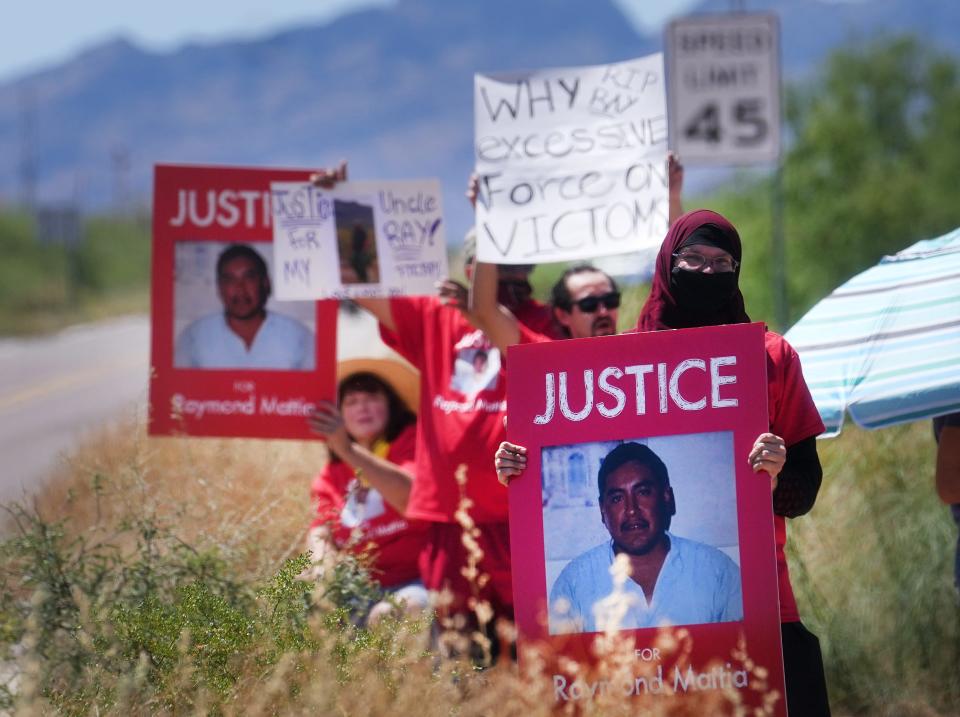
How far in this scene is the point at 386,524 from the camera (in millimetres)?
6145

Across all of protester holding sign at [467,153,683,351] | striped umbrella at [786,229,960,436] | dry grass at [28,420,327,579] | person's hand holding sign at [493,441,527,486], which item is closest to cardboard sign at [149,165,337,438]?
dry grass at [28,420,327,579]

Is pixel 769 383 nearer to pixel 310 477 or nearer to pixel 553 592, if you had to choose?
pixel 553 592

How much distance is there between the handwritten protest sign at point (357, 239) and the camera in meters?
6.41

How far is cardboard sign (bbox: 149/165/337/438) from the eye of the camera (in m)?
6.55

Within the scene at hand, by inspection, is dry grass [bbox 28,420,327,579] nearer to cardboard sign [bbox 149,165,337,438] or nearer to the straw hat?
cardboard sign [bbox 149,165,337,438]

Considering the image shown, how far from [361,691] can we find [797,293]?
60.3ft

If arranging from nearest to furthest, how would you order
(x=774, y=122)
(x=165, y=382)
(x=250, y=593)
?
(x=250, y=593) < (x=165, y=382) < (x=774, y=122)

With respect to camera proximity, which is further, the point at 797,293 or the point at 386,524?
the point at 797,293

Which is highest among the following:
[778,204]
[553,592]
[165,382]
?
[778,204]

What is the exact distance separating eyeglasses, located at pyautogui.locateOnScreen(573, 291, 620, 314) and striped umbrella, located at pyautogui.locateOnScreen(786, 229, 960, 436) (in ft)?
2.12

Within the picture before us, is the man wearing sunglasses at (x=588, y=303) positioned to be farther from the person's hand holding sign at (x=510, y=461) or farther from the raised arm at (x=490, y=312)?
the person's hand holding sign at (x=510, y=461)

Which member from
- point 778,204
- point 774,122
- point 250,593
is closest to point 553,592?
point 250,593

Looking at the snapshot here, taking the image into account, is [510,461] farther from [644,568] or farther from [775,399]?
[775,399]

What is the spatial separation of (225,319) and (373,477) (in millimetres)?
1172
